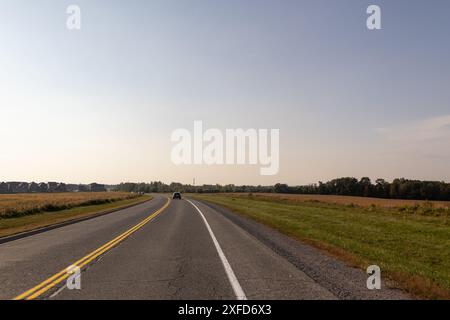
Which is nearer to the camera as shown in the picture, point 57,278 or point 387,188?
point 57,278

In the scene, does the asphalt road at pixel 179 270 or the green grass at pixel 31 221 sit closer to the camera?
the asphalt road at pixel 179 270

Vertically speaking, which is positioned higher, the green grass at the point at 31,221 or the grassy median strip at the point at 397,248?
the grassy median strip at the point at 397,248

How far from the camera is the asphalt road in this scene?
22.2ft

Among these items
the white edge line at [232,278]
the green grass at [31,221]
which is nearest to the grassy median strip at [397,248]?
the white edge line at [232,278]

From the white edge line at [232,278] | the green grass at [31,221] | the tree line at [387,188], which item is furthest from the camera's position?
the tree line at [387,188]

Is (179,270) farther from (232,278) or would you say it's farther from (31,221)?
(31,221)

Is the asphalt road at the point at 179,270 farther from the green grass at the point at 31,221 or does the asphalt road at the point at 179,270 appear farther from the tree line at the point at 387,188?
the tree line at the point at 387,188

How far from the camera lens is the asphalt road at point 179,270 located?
6754 mm

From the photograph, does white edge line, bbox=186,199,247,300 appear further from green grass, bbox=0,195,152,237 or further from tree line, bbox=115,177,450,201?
tree line, bbox=115,177,450,201

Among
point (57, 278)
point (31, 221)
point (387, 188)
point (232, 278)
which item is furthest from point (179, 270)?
point (387, 188)

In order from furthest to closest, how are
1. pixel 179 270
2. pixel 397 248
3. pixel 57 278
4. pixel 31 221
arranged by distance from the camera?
pixel 31 221 < pixel 397 248 < pixel 179 270 < pixel 57 278

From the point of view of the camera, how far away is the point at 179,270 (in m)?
8.76

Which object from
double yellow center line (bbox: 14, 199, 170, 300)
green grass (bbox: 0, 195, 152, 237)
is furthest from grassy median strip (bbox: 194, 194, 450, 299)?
green grass (bbox: 0, 195, 152, 237)
